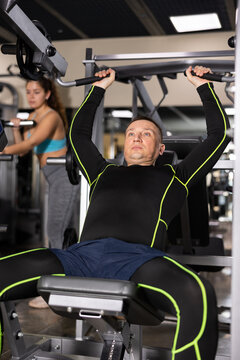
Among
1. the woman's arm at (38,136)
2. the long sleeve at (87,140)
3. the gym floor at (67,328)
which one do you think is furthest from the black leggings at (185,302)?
the woman's arm at (38,136)

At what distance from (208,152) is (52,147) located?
1.40m

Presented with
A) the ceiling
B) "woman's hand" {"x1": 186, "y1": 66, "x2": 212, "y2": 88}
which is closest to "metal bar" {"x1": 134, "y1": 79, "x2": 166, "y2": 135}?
"woman's hand" {"x1": 186, "y1": 66, "x2": 212, "y2": 88}

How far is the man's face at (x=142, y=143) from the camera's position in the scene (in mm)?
1920

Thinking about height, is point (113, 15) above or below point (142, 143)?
above

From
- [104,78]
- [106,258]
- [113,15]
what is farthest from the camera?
[113,15]

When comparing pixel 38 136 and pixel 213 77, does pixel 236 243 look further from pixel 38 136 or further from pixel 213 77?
pixel 38 136

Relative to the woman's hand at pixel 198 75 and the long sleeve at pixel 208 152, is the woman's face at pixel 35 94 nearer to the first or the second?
the woman's hand at pixel 198 75

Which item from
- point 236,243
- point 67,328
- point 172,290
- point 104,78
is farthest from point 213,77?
point 67,328

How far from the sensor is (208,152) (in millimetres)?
1856

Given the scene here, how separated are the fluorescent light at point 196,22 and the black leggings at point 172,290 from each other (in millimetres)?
4432

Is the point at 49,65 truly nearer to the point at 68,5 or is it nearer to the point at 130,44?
the point at 68,5

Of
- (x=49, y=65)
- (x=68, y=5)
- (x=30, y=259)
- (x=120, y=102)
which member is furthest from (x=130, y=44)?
(x=30, y=259)

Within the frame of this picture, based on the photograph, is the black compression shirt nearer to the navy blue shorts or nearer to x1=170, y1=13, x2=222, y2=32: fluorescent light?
the navy blue shorts

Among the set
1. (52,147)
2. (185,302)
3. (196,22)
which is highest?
(196,22)
